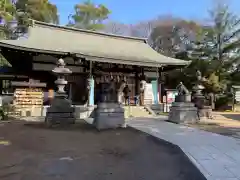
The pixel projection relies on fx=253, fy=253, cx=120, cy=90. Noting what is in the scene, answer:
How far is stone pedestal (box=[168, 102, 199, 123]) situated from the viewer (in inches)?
450

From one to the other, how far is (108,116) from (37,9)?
2578 cm

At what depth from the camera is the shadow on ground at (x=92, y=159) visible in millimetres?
4116

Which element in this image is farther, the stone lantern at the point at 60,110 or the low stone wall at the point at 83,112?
the low stone wall at the point at 83,112

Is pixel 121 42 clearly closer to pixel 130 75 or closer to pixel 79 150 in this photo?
pixel 130 75

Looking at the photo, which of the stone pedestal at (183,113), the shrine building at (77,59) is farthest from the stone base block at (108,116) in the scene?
the shrine building at (77,59)

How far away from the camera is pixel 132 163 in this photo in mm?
4824

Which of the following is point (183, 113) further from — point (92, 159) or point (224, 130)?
point (92, 159)

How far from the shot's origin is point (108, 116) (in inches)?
375

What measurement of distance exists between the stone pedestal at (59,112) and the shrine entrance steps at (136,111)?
5.23 meters

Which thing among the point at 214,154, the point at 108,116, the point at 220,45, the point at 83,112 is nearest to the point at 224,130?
the point at 214,154

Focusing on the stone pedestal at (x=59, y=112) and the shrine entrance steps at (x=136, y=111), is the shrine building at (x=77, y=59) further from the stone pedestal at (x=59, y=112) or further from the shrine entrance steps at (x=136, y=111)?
the stone pedestal at (x=59, y=112)

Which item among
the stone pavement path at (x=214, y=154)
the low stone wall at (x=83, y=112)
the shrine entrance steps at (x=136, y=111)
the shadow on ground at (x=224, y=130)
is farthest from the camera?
the shrine entrance steps at (x=136, y=111)

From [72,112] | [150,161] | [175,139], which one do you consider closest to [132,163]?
[150,161]

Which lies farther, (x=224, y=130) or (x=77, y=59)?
(x=77, y=59)
